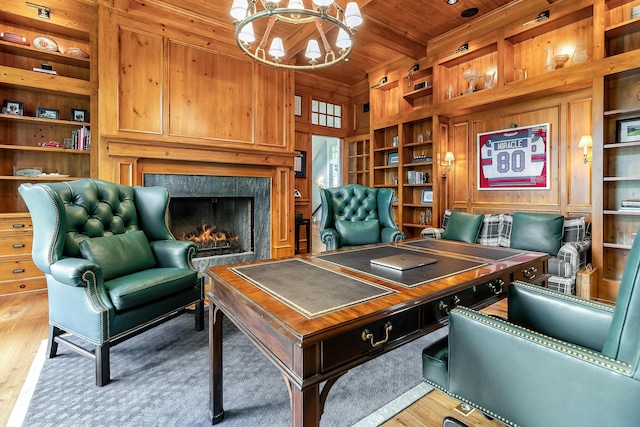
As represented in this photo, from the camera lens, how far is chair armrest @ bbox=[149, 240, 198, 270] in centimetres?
238

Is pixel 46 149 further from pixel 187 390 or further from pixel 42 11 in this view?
pixel 187 390

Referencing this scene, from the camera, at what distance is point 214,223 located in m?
4.27

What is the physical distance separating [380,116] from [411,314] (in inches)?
201

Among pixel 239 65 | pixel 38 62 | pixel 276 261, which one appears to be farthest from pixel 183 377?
pixel 38 62

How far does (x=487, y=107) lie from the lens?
4.23 meters

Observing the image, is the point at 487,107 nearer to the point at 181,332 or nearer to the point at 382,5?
the point at 382,5

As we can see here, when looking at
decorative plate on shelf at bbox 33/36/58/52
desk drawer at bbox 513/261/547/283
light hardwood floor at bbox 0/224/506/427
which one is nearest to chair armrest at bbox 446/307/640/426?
light hardwood floor at bbox 0/224/506/427

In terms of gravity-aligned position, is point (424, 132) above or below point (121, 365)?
above

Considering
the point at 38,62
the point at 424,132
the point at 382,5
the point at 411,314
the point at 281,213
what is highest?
the point at 382,5

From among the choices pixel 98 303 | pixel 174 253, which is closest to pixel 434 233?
pixel 174 253

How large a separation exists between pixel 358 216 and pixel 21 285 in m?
3.55

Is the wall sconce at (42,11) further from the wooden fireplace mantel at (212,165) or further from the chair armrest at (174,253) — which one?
the chair armrest at (174,253)

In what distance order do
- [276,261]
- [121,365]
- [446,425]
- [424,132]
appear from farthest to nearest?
[424,132], [121,365], [276,261], [446,425]

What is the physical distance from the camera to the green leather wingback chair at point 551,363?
2.43ft
